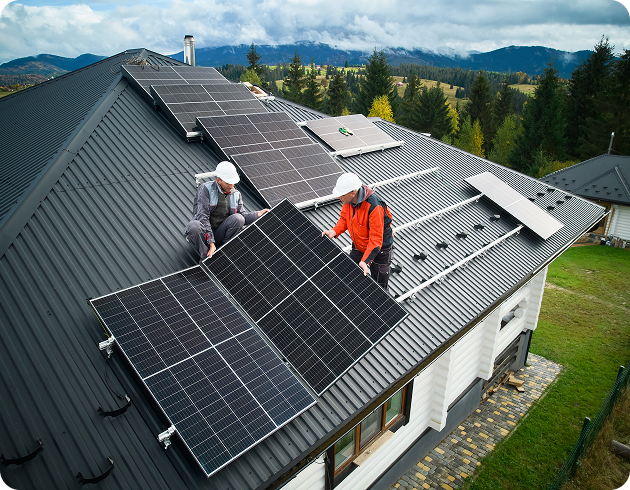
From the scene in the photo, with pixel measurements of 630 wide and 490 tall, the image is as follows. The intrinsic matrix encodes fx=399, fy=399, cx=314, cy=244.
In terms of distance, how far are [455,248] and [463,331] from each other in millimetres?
3165

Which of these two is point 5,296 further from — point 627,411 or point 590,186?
point 590,186

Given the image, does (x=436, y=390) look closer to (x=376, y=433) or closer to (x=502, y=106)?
(x=376, y=433)

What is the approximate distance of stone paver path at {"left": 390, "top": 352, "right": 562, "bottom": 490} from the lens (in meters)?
12.1

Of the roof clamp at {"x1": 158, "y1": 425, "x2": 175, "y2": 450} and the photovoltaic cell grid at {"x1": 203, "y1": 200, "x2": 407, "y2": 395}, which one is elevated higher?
the photovoltaic cell grid at {"x1": 203, "y1": 200, "x2": 407, "y2": 395}

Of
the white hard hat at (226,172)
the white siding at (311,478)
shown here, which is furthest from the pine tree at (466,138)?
the white siding at (311,478)

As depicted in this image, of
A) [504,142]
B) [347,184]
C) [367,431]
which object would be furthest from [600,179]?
[347,184]

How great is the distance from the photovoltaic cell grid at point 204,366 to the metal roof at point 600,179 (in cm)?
3489

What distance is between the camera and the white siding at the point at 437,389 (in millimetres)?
9391

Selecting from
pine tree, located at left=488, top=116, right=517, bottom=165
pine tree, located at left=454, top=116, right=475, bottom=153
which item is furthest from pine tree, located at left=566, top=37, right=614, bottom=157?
pine tree, located at left=454, top=116, right=475, bottom=153

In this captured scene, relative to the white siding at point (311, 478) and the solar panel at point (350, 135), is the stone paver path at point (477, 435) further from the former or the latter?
the solar panel at point (350, 135)

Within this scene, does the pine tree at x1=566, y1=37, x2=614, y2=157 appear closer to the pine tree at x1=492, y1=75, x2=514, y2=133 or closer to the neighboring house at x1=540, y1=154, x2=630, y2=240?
the pine tree at x1=492, y1=75, x2=514, y2=133

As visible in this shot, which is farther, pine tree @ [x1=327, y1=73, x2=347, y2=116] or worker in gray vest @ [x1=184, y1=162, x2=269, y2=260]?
pine tree @ [x1=327, y1=73, x2=347, y2=116]

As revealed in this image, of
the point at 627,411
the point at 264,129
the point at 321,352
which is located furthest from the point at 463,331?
the point at 627,411

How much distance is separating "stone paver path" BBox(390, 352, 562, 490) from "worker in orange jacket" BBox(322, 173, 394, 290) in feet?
25.6
